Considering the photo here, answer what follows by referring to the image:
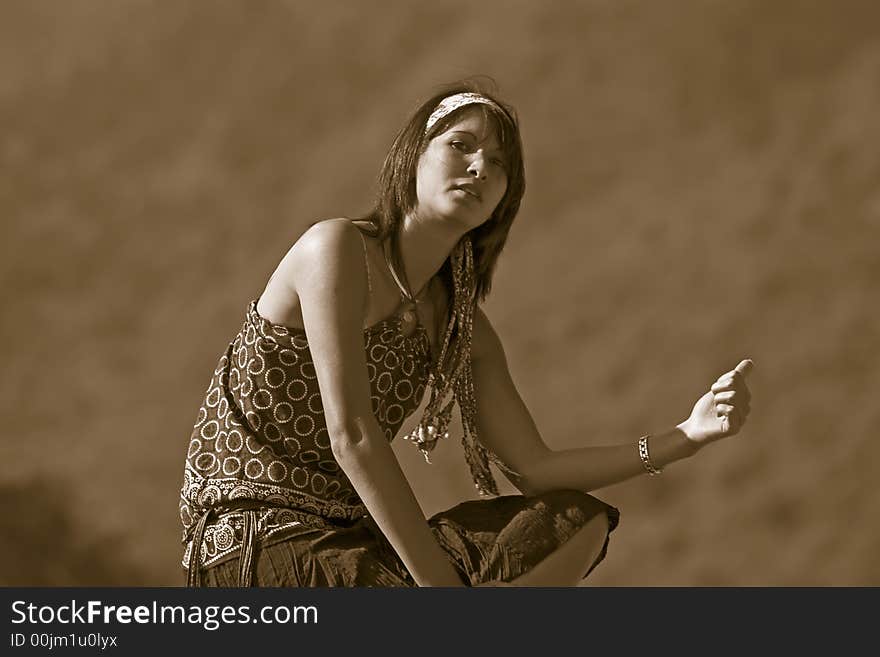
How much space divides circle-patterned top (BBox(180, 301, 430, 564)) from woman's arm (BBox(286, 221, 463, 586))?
0.20 ft

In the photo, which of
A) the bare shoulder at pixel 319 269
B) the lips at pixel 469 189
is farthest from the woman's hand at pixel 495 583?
the lips at pixel 469 189

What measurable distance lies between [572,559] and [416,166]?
51cm

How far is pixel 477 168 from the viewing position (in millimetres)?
1655

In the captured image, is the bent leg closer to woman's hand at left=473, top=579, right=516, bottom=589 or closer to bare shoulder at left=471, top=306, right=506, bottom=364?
woman's hand at left=473, top=579, right=516, bottom=589

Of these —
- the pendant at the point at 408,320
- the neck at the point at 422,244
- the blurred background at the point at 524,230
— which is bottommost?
the pendant at the point at 408,320

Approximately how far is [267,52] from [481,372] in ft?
4.84

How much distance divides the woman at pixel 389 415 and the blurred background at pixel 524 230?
124cm

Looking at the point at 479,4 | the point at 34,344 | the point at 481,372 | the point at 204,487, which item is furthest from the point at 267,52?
the point at 204,487

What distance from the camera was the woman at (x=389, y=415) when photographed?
1.54m

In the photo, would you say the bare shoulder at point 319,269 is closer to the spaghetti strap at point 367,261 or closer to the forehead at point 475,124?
the spaghetti strap at point 367,261

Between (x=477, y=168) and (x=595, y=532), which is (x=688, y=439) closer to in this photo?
(x=595, y=532)

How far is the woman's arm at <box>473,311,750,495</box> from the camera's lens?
5.58 ft

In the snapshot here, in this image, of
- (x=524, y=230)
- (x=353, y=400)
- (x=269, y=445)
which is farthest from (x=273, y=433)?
(x=524, y=230)

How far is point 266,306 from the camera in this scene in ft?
5.44
